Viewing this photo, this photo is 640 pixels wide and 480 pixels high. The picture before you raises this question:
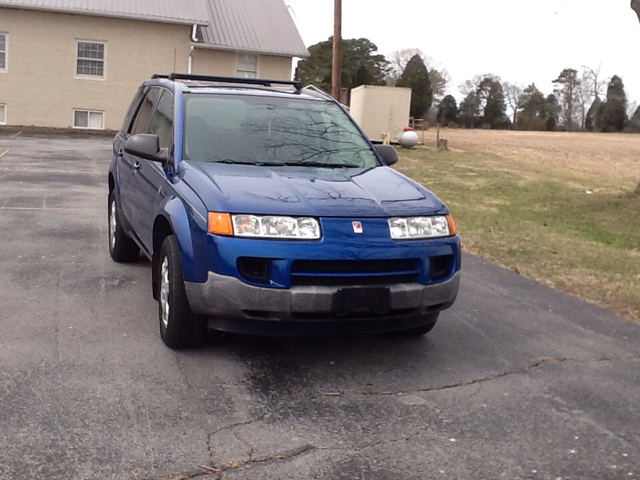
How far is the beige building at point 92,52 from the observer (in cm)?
2953

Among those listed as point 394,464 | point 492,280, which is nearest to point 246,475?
point 394,464

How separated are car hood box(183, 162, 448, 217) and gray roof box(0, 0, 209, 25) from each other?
25.6m

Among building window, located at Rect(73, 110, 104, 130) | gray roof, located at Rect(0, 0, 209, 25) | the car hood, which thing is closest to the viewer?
the car hood

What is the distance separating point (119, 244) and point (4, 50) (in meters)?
25.0

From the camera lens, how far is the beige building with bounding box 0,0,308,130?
2953 cm

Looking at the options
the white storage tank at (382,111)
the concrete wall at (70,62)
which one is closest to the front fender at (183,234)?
the concrete wall at (70,62)

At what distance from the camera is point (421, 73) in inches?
2729

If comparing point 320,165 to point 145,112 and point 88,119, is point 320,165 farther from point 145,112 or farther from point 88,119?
point 88,119

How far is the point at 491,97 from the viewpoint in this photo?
90625mm

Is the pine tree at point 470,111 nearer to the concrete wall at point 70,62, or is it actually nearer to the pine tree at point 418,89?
the pine tree at point 418,89

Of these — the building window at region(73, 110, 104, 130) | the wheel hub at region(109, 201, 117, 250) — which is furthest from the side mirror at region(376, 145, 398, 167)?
the building window at region(73, 110, 104, 130)

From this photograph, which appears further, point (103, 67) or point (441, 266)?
point (103, 67)

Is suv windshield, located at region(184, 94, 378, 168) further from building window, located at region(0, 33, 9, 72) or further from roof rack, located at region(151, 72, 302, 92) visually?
building window, located at region(0, 33, 9, 72)

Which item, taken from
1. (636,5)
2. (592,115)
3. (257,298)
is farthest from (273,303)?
(592,115)
